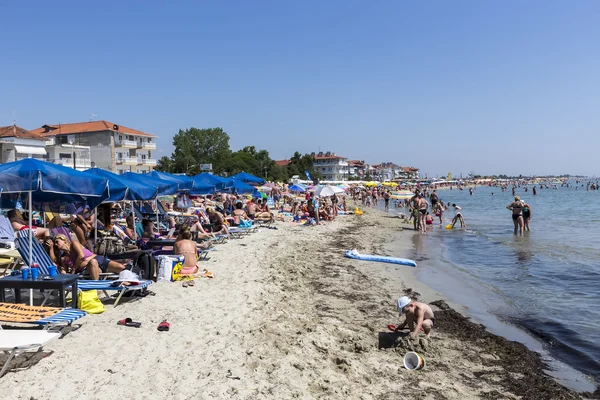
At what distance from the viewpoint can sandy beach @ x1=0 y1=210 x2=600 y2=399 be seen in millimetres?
3898

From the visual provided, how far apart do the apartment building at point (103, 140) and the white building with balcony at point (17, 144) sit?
1073 cm

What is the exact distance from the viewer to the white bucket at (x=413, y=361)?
4.64 meters

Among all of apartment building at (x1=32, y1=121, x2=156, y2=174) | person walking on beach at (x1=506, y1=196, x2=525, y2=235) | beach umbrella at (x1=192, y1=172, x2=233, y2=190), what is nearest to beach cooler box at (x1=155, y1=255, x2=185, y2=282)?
beach umbrella at (x1=192, y1=172, x2=233, y2=190)

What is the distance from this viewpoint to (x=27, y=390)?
3674 mm

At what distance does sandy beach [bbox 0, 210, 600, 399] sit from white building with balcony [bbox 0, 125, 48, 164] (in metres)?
37.3

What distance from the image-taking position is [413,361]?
470 centimetres

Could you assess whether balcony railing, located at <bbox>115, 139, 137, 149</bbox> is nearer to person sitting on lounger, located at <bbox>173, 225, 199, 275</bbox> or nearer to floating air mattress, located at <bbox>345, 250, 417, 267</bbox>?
floating air mattress, located at <bbox>345, 250, 417, 267</bbox>

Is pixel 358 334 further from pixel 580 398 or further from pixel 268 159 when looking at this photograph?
pixel 268 159

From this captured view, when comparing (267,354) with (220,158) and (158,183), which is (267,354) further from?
(220,158)

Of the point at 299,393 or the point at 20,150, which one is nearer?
the point at 299,393

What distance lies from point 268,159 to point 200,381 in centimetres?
8004

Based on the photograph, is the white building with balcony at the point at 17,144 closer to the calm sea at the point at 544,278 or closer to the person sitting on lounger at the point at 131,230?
the person sitting on lounger at the point at 131,230

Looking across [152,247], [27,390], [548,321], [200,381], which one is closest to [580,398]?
[548,321]

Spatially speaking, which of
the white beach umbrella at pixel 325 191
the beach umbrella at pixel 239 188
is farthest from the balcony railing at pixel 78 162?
the beach umbrella at pixel 239 188
